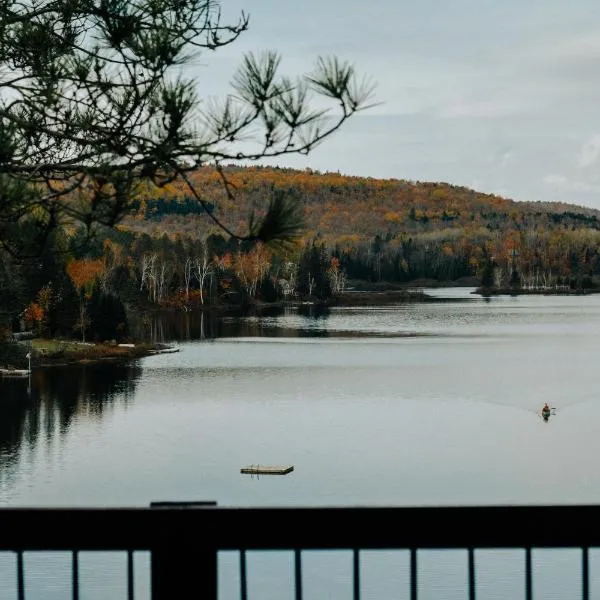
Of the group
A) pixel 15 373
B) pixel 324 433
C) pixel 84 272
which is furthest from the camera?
pixel 84 272

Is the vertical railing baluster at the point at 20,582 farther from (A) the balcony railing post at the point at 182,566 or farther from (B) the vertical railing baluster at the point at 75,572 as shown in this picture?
(A) the balcony railing post at the point at 182,566

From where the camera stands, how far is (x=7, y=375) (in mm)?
35062

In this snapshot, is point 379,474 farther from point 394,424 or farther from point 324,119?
point 324,119

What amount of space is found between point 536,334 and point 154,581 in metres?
47.7

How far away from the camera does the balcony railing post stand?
2170mm

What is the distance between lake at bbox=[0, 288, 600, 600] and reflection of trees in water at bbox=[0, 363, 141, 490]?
0.08 metres

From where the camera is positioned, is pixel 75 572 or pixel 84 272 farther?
pixel 84 272

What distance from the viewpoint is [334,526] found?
7.07 feet

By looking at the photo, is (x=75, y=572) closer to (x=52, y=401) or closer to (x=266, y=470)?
(x=266, y=470)

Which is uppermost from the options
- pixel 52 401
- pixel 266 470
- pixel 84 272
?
pixel 84 272

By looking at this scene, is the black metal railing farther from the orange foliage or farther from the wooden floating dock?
the orange foliage

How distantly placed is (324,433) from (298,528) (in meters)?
20.6

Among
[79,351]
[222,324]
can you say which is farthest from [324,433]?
[222,324]

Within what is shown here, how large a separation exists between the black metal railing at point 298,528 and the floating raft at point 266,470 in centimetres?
1656
